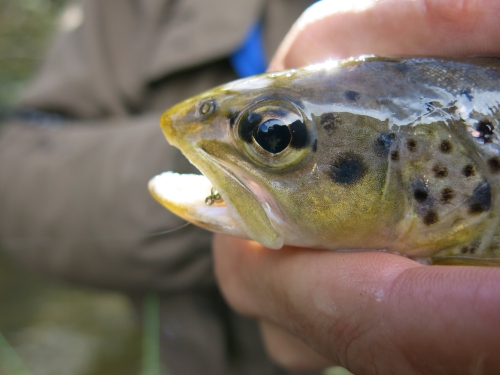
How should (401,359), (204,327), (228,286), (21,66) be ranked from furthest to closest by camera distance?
(21,66)
(204,327)
(228,286)
(401,359)

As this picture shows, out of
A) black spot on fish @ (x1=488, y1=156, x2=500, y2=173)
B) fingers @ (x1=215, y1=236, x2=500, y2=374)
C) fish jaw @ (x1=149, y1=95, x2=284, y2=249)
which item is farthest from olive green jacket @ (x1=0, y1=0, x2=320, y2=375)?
black spot on fish @ (x1=488, y1=156, x2=500, y2=173)

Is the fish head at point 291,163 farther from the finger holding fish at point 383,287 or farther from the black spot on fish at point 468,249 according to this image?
the black spot on fish at point 468,249

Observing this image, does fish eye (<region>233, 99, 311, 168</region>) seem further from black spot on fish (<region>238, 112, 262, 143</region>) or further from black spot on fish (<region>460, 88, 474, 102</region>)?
black spot on fish (<region>460, 88, 474, 102</region>)

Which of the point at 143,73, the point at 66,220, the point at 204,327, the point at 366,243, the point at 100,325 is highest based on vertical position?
the point at 143,73

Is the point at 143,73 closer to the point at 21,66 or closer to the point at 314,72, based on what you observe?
the point at 314,72

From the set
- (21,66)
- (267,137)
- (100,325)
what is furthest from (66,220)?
(21,66)

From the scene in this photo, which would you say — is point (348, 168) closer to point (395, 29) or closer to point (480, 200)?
point (480, 200)
